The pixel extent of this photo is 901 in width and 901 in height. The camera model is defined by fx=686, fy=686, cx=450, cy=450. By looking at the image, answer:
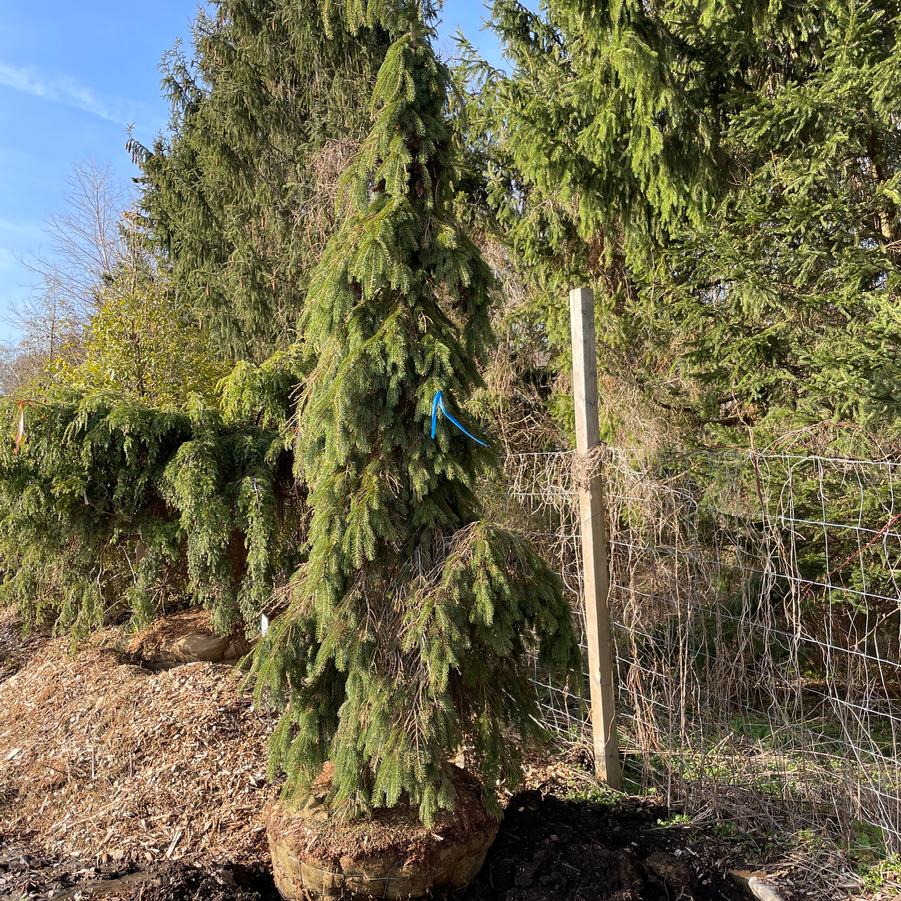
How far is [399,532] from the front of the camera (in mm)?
2721

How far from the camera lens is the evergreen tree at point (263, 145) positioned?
7887mm

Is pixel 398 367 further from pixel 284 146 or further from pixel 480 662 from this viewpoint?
pixel 284 146

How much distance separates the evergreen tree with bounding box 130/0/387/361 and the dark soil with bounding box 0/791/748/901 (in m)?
5.83

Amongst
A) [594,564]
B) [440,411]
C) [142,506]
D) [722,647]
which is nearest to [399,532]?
[440,411]

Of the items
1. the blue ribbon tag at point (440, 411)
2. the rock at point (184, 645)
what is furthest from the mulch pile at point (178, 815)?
the blue ribbon tag at point (440, 411)

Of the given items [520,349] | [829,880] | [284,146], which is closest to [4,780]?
[829,880]

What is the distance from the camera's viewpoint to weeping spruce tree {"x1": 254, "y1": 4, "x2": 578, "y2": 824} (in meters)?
2.53

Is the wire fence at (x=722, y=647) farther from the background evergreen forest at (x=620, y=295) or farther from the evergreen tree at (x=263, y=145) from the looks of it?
the evergreen tree at (x=263, y=145)

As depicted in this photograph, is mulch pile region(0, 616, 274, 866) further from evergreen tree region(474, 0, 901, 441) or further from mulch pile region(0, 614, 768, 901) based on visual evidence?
evergreen tree region(474, 0, 901, 441)

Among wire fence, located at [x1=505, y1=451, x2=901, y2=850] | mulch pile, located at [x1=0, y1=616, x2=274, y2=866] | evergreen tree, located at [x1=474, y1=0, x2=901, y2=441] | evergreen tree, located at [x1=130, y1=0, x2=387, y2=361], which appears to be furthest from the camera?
evergreen tree, located at [x1=130, y1=0, x2=387, y2=361]

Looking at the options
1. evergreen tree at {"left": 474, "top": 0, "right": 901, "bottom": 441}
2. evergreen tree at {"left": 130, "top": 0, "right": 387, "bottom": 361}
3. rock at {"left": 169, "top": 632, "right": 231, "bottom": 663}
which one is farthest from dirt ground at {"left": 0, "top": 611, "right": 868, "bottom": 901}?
evergreen tree at {"left": 130, "top": 0, "right": 387, "bottom": 361}

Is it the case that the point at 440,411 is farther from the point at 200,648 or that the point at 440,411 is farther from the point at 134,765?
the point at 200,648

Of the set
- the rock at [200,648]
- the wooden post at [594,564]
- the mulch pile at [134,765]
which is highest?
the wooden post at [594,564]

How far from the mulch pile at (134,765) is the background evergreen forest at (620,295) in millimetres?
548
